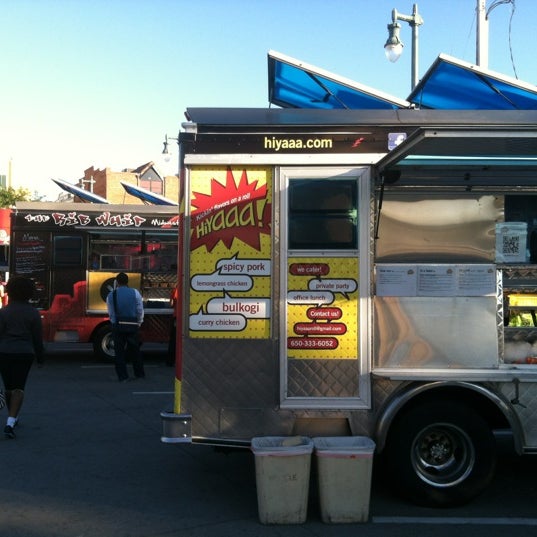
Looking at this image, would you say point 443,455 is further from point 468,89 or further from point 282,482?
point 468,89

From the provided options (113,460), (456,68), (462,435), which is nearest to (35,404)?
(113,460)

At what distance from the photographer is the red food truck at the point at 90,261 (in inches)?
532

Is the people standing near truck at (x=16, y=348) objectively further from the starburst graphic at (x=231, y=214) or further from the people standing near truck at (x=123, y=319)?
the people standing near truck at (x=123, y=319)

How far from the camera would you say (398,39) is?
1295 cm

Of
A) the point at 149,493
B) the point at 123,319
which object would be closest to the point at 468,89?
the point at 149,493

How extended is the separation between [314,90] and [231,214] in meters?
3.50

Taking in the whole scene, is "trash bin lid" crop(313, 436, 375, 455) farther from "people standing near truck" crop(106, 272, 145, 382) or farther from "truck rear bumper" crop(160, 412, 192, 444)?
"people standing near truck" crop(106, 272, 145, 382)

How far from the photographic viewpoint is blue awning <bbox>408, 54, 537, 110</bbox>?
7664mm

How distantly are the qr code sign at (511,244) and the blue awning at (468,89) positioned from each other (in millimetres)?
2434

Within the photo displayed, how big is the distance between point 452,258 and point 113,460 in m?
3.85

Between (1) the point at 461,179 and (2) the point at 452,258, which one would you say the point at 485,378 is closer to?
(2) the point at 452,258

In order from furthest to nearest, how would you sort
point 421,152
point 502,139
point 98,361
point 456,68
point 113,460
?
1. point 98,361
2. point 456,68
3. point 113,460
4. point 421,152
5. point 502,139

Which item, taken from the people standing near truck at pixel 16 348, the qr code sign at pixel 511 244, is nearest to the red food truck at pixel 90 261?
the people standing near truck at pixel 16 348

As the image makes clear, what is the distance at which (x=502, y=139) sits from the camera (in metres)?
4.94
